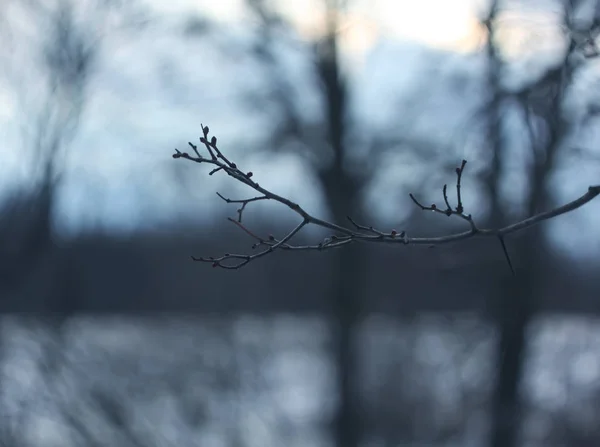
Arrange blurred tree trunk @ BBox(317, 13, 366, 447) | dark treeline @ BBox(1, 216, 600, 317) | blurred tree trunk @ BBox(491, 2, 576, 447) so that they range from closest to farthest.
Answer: blurred tree trunk @ BBox(491, 2, 576, 447), dark treeline @ BBox(1, 216, 600, 317), blurred tree trunk @ BBox(317, 13, 366, 447)

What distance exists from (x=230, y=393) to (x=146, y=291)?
2.78 meters

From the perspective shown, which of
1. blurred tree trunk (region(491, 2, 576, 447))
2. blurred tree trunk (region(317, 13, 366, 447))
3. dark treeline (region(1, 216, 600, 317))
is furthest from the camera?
blurred tree trunk (region(317, 13, 366, 447))

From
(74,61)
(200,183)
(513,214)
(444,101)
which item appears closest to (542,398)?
(513,214)

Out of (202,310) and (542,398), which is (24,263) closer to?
(202,310)

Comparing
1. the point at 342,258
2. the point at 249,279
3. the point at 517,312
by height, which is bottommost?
the point at 517,312

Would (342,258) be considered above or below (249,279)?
above

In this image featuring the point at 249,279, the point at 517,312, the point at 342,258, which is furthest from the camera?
the point at 249,279

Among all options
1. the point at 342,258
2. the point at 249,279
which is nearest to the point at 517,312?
the point at 342,258

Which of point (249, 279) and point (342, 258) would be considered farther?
point (249, 279)

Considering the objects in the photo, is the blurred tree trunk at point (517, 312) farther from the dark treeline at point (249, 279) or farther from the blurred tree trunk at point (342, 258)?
the blurred tree trunk at point (342, 258)

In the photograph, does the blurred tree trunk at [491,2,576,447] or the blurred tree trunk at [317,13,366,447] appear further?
the blurred tree trunk at [317,13,366,447]

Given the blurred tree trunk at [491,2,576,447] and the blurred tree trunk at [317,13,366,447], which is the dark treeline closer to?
the blurred tree trunk at [491,2,576,447]

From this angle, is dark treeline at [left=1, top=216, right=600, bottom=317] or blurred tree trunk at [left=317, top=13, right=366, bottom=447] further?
blurred tree trunk at [left=317, top=13, right=366, bottom=447]

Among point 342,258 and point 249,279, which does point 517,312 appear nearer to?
point 342,258
